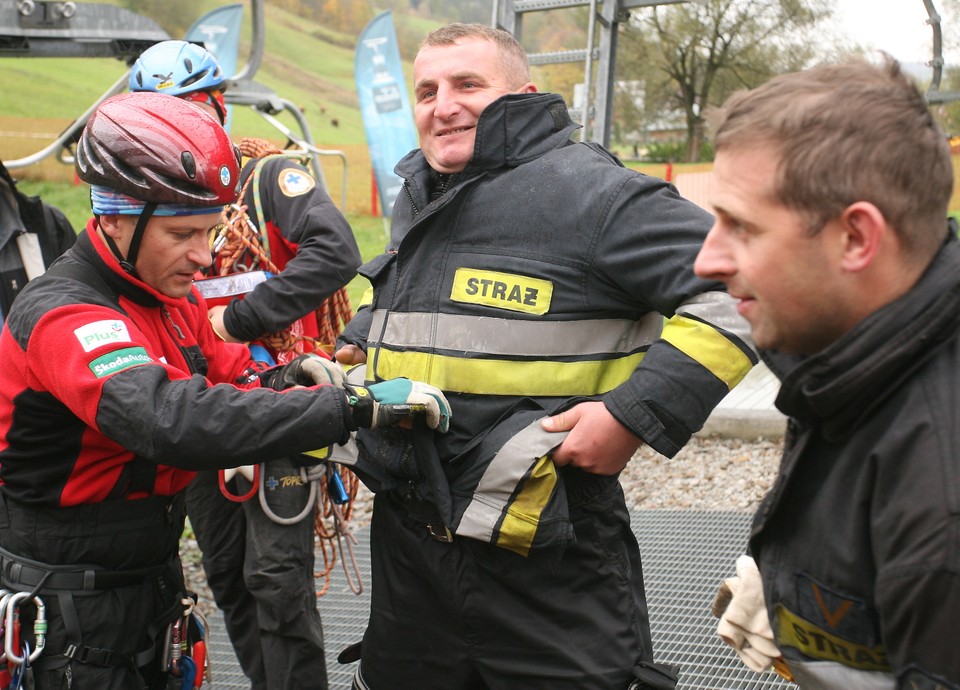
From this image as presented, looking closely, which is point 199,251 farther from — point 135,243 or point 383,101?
point 383,101

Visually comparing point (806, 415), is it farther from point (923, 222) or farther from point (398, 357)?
point (398, 357)

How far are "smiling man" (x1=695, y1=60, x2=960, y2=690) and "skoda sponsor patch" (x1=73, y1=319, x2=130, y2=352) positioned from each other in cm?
159

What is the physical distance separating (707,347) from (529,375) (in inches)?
17.7

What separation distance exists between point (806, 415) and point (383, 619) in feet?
5.29

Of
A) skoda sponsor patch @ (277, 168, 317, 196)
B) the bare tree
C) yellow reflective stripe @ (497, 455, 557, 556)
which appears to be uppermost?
skoda sponsor patch @ (277, 168, 317, 196)

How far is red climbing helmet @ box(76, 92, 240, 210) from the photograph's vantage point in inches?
104

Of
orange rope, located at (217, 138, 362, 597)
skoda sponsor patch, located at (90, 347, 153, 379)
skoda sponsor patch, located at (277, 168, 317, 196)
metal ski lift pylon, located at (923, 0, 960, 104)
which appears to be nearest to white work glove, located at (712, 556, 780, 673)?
skoda sponsor patch, located at (90, 347, 153, 379)

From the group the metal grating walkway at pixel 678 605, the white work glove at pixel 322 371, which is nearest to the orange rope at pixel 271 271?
the metal grating walkway at pixel 678 605

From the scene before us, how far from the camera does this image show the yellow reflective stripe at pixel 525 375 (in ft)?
8.21

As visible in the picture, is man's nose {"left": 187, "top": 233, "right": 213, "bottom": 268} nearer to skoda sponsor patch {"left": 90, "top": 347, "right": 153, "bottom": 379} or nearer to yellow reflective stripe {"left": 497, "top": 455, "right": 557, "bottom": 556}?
skoda sponsor patch {"left": 90, "top": 347, "right": 153, "bottom": 379}

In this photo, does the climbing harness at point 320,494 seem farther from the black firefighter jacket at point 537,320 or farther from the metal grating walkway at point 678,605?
the black firefighter jacket at point 537,320

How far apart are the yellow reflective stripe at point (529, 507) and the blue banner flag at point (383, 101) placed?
13.6m

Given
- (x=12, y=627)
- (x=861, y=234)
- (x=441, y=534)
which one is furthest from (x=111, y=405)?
(x=861, y=234)

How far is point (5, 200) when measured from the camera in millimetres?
4461
